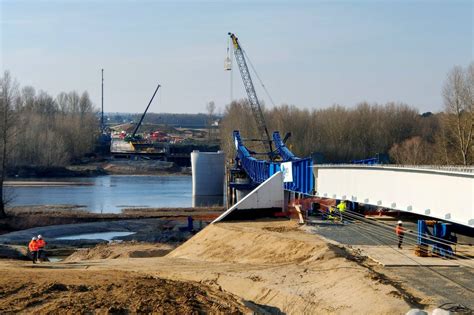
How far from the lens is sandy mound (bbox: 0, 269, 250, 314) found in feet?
67.2

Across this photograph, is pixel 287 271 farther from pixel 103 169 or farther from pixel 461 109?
pixel 103 169

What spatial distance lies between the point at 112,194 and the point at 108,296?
72.5 m

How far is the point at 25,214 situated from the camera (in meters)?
65.1

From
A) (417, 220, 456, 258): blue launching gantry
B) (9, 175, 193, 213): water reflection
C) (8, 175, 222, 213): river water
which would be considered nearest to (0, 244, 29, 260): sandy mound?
(417, 220, 456, 258): blue launching gantry

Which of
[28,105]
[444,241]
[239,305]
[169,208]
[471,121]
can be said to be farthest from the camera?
[28,105]

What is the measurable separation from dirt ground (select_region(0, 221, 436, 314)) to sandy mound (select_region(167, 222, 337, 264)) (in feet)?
0.17

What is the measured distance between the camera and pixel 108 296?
21859 millimetres

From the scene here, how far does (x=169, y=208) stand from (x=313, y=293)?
51.2 m

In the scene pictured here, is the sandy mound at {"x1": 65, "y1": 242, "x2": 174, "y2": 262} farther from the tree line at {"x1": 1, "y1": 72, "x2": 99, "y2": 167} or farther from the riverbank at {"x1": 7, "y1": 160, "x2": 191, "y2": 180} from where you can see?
the riverbank at {"x1": 7, "y1": 160, "x2": 191, "y2": 180}

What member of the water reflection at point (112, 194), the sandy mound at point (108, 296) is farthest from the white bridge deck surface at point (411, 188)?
the water reflection at point (112, 194)

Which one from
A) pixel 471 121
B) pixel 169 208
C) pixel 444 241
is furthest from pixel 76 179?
pixel 444 241

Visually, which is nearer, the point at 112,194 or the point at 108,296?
the point at 108,296

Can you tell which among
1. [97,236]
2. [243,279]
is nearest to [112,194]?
[97,236]

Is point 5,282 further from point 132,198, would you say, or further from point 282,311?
point 132,198
